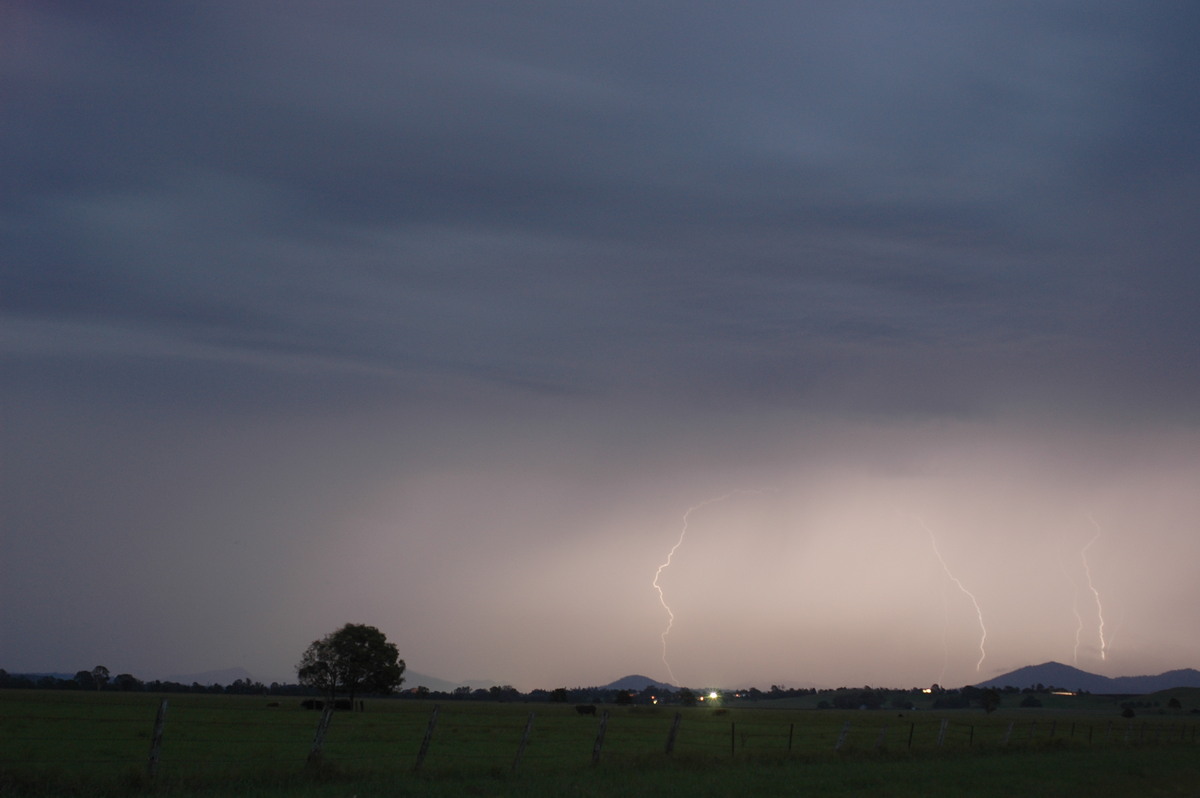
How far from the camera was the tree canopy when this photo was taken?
279 feet

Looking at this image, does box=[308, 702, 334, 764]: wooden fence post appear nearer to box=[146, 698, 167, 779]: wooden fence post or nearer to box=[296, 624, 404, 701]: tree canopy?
box=[146, 698, 167, 779]: wooden fence post

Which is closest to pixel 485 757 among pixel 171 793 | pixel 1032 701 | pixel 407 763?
pixel 407 763

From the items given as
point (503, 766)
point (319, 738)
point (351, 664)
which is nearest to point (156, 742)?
point (319, 738)

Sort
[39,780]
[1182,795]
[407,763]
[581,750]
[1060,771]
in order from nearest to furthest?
[39,780], [1182,795], [407,763], [1060,771], [581,750]

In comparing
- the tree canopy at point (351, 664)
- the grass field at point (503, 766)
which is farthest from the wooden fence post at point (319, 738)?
the tree canopy at point (351, 664)

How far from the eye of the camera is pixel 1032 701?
18975 centimetres

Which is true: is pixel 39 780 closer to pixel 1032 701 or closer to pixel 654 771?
pixel 654 771

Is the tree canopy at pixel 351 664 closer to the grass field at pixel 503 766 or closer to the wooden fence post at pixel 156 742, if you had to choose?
the grass field at pixel 503 766

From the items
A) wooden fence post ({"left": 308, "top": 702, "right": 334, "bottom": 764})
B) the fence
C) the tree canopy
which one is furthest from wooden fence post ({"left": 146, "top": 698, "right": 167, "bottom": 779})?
the tree canopy

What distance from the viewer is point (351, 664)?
8481 cm

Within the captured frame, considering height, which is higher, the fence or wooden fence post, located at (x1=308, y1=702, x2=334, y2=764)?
wooden fence post, located at (x1=308, y1=702, x2=334, y2=764)

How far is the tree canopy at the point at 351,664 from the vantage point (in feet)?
279

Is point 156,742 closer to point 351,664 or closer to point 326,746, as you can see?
point 326,746

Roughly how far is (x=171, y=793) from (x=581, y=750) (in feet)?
73.3
